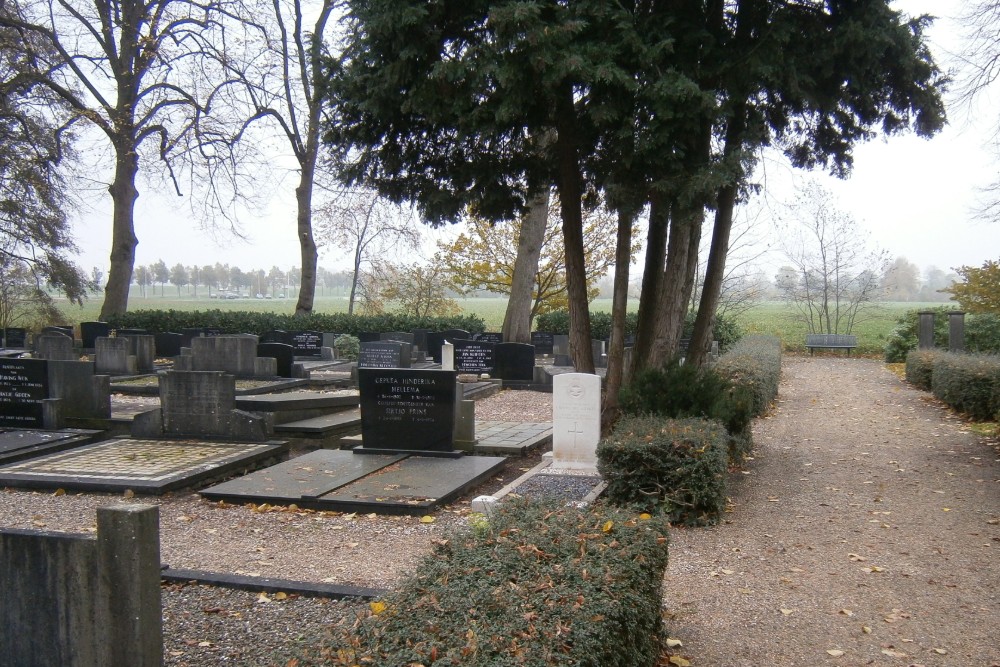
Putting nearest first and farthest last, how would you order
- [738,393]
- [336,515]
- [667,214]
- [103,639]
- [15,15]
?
[103,639] < [336,515] < [667,214] < [738,393] < [15,15]

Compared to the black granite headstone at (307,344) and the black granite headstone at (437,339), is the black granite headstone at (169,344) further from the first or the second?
the black granite headstone at (437,339)

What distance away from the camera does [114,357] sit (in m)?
18.2

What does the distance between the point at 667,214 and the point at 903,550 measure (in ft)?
12.8

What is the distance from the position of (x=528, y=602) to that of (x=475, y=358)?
15.7 meters

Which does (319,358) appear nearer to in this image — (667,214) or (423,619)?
(667,214)

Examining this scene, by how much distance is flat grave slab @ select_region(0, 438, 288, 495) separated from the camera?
8383 millimetres

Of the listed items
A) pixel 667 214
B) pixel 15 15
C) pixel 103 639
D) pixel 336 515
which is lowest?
pixel 336 515

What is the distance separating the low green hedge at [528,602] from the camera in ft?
9.30

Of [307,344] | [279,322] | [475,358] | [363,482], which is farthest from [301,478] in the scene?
[279,322]

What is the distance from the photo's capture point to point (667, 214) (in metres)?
8.56

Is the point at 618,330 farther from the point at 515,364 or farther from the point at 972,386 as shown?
the point at 515,364

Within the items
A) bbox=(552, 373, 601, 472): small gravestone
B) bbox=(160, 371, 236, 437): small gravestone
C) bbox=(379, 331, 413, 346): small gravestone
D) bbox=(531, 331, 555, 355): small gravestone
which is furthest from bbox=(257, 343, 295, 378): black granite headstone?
bbox=(531, 331, 555, 355): small gravestone

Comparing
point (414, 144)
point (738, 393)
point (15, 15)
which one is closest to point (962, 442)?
point (738, 393)

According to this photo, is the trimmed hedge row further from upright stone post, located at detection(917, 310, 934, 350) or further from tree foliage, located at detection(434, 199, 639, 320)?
upright stone post, located at detection(917, 310, 934, 350)
